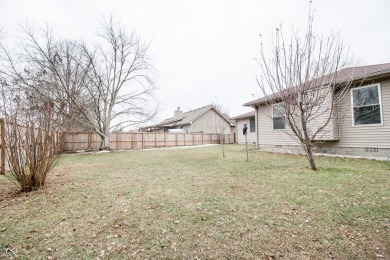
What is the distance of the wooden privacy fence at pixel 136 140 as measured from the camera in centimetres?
1955

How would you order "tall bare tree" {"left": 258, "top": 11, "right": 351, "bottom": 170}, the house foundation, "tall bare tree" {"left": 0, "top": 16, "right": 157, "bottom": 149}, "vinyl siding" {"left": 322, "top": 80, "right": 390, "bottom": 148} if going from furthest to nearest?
"tall bare tree" {"left": 0, "top": 16, "right": 157, "bottom": 149} < the house foundation < "vinyl siding" {"left": 322, "top": 80, "right": 390, "bottom": 148} < "tall bare tree" {"left": 258, "top": 11, "right": 351, "bottom": 170}

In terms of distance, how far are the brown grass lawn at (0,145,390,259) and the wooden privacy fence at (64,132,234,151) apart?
50.6ft

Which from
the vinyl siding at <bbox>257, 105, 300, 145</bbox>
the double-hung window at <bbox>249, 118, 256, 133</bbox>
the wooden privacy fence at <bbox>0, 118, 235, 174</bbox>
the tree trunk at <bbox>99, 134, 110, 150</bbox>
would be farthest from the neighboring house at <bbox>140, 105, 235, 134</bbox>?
the vinyl siding at <bbox>257, 105, 300, 145</bbox>

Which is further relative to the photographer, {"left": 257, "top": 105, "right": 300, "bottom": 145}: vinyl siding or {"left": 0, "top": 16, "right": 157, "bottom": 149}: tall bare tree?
{"left": 0, "top": 16, "right": 157, "bottom": 149}: tall bare tree

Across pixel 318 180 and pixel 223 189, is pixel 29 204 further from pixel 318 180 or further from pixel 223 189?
pixel 318 180

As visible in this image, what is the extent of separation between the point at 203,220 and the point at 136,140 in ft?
66.6

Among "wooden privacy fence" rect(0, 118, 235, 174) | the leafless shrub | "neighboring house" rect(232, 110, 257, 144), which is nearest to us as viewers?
the leafless shrub

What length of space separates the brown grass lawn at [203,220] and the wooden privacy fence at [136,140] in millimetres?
15417

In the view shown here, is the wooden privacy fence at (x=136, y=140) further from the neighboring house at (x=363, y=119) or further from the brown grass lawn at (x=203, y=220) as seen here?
the neighboring house at (x=363, y=119)

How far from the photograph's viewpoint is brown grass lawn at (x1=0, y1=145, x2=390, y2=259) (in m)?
2.46

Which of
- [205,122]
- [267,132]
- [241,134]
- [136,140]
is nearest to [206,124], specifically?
[205,122]

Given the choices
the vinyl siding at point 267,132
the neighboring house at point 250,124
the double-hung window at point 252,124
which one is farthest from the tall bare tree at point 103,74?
the vinyl siding at point 267,132

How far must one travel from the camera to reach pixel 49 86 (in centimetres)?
1711

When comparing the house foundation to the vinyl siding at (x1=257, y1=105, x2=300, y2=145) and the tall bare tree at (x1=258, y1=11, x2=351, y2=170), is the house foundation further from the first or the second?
the tall bare tree at (x1=258, y1=11, x2=351, y2=170)
